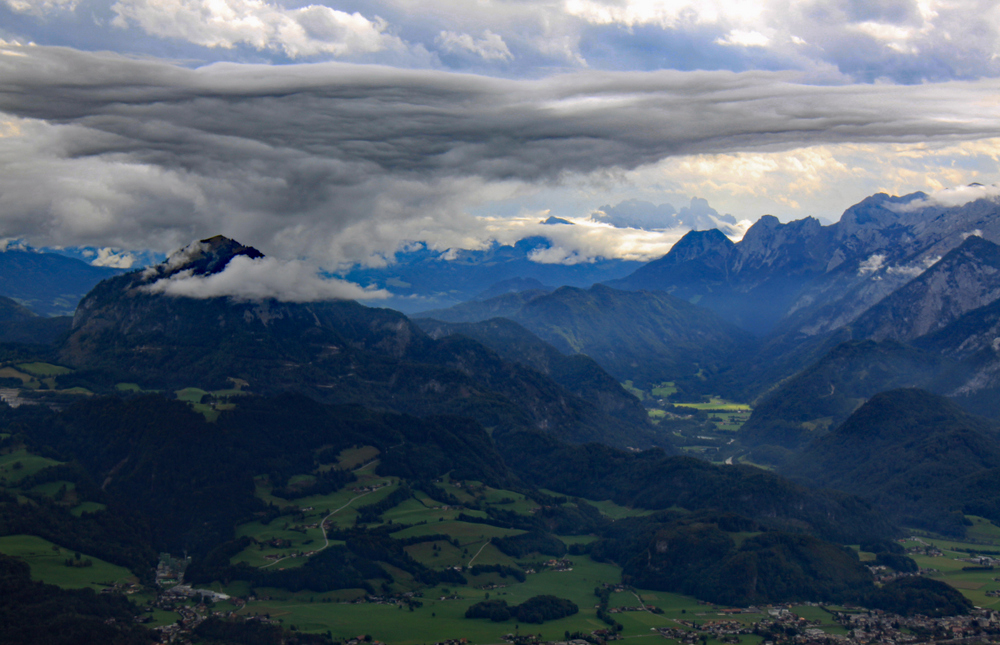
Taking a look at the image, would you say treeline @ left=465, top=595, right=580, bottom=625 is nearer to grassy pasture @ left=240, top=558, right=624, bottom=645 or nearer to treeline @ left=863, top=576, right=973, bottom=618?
grassy pasture @ left=240, top=558, right=624, bottom=645

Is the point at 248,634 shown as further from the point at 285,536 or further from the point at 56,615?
the point at 285,536

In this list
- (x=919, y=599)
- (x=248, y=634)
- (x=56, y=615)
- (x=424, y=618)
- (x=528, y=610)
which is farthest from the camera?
(x=919, y=599)

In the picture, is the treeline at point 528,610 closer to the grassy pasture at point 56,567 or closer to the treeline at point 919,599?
the treeline at point 919,599

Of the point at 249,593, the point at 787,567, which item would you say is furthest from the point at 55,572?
the point at 787,567

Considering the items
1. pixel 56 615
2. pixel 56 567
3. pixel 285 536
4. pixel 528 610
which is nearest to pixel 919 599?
pixel 528 610

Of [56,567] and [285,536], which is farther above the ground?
[56,567]

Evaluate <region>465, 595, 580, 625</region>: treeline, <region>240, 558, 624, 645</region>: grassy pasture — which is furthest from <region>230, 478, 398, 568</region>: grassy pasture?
<region>465, 595, 580, 625</region>: treeline
